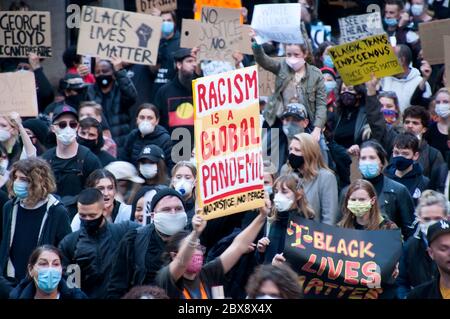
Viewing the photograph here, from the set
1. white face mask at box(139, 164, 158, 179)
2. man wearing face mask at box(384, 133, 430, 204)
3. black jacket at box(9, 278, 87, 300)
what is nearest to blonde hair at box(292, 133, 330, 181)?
man wearing face mask at box(384, 133, 430, 204)

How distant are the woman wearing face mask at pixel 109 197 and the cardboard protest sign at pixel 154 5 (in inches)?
196

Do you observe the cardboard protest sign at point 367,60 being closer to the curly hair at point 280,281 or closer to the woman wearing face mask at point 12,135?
the woman wearing face mask at point 12,135

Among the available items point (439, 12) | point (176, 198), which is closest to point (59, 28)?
point (439, 12)

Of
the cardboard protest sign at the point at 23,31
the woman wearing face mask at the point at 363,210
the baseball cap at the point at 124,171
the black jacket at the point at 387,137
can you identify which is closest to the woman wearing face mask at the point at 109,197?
the baseball cap at the point at 124,171

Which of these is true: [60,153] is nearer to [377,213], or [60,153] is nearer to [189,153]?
[189,153]

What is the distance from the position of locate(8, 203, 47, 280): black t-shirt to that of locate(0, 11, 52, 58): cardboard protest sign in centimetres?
449

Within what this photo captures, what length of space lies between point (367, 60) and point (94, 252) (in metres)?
4.04

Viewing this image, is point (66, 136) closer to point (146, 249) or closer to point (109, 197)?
point (109, 197)

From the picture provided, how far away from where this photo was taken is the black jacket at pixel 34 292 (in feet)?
32.7

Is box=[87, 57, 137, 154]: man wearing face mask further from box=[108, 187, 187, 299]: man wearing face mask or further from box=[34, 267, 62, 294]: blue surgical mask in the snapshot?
box=[34, 267, 62, 294]: blue surgical mask

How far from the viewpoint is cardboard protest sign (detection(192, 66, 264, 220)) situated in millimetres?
9734

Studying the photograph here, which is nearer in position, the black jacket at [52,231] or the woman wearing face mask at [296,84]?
the black jacket at [52,231]

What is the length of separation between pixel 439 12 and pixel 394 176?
645 cm

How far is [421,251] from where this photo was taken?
33.6 feet
